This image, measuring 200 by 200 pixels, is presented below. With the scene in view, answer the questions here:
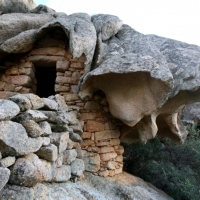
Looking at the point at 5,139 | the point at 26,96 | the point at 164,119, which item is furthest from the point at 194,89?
the point at 5,139

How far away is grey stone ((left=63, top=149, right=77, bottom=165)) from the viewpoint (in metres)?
3.72

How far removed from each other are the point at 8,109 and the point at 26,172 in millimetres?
570

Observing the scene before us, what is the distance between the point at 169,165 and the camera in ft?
23.6

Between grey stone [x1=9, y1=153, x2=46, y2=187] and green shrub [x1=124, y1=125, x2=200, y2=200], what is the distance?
4462mm

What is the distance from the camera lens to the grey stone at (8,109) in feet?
7.90

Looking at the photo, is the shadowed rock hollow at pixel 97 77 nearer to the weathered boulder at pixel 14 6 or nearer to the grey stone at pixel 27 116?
the grey stone at pixel 27 116

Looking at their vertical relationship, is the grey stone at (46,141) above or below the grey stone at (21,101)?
below

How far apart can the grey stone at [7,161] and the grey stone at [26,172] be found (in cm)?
6

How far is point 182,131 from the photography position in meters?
5.94

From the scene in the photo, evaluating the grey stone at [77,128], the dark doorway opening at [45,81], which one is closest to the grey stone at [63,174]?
the grey stone at [77,128]

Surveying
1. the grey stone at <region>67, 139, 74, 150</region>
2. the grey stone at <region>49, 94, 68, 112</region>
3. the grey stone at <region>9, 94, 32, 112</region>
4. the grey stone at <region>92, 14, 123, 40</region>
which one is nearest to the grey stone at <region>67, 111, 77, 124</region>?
the grey stone at <region>49, 94, 68, 112</region>

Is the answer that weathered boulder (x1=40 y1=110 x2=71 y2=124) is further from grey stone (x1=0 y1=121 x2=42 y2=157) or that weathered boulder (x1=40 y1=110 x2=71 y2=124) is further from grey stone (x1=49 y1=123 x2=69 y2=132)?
grey stone (x1=0 y1=121 x2=42 y2=157)

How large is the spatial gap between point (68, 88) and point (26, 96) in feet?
5.90

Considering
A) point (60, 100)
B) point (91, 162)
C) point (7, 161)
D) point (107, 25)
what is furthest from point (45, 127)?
point (107, 25)
